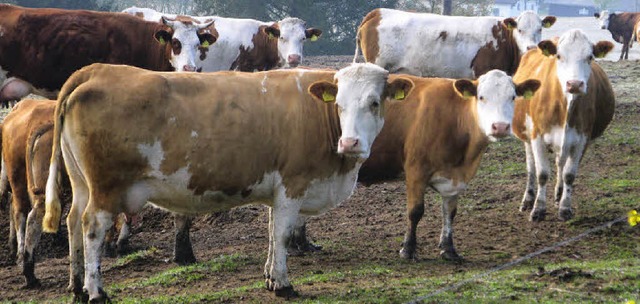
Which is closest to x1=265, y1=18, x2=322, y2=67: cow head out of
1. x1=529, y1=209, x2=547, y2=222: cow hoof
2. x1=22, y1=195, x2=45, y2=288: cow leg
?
x1=529, y1=209, x2=547, y2=222: cow hoof

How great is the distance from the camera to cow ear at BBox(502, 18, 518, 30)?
1778 centimetres

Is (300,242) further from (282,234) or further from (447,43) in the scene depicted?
(447,43)

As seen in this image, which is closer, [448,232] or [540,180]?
[448,232]

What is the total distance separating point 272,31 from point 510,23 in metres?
4.31

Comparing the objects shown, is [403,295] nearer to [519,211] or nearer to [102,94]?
[102,94]

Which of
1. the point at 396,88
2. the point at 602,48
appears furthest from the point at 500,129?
the point at 602,48

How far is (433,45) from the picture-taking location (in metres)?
18.3

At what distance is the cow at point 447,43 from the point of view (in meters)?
18.0

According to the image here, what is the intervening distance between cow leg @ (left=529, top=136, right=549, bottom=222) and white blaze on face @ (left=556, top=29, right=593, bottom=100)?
756 millimetres

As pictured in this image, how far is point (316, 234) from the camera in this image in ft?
39.8

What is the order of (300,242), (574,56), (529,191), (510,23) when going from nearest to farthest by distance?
1. (300,242)
2. (574,56)
3. (529,191)
4. (510,23)

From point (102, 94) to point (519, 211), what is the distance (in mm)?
6542

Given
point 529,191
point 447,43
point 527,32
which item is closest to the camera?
point 529,191

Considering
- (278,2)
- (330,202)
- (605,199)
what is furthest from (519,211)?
(278,2)
